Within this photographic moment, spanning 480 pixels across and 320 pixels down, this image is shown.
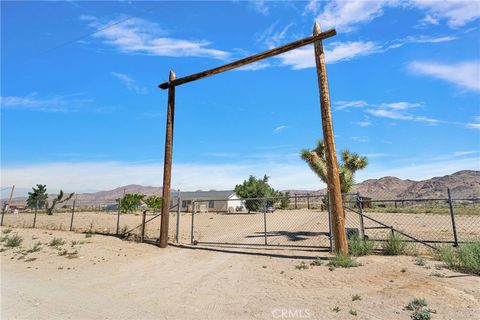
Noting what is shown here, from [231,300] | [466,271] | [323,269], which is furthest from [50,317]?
[466,271]

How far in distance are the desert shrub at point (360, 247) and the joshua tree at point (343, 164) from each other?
Answer: 6464mm

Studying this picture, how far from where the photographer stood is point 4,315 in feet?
18.6

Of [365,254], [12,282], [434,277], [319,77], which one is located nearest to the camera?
[434,277]

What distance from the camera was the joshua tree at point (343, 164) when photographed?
16.3m

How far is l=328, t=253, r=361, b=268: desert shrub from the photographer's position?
8172 millimetres

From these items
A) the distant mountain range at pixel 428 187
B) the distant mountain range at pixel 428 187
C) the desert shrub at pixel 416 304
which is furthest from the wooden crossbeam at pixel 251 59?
the distant mountain range at pixel 428 187

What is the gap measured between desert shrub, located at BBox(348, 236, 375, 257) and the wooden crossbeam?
6.40 m

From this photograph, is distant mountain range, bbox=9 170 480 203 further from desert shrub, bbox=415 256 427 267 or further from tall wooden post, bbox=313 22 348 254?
desert shrub, bbox=415 256 427 267

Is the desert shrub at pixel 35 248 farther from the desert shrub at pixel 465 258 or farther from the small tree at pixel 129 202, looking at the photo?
the small tree at pixel 129 202

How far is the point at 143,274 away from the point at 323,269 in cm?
484

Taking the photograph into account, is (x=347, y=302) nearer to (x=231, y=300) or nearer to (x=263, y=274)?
(x=231, y=300)

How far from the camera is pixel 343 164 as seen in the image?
57.1 feet

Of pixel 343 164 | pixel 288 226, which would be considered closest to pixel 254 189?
pixel 288 226

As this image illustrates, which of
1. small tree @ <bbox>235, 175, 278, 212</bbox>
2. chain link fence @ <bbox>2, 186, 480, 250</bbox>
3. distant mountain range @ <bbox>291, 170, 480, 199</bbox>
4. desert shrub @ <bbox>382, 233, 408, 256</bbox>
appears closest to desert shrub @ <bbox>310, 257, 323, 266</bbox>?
chain link fence @ <bbox>2, 186, 480, 250</bbox>
